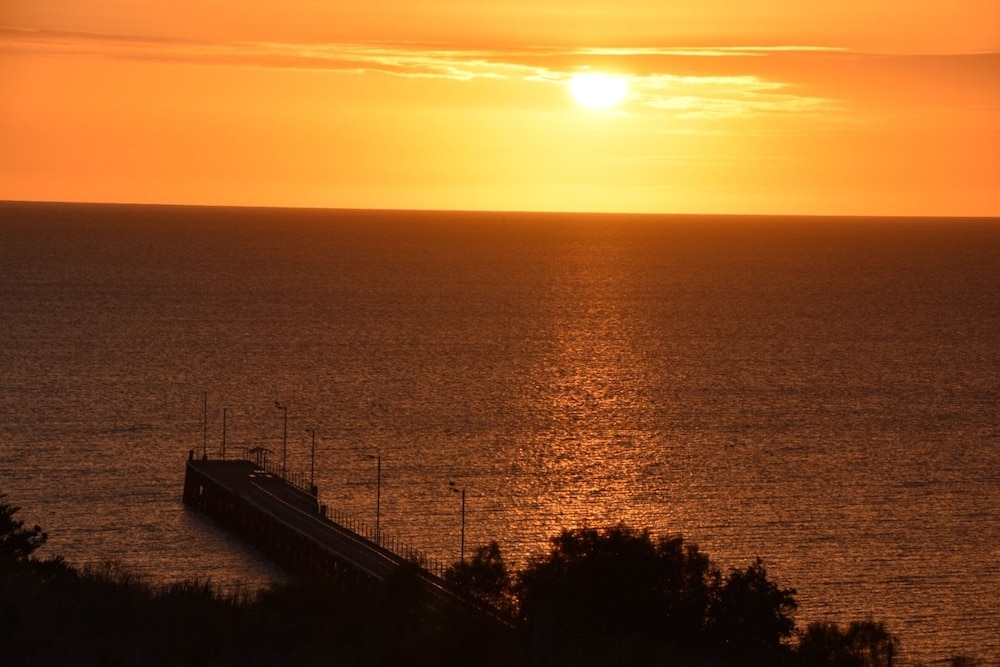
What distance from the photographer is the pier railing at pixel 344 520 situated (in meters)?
59.7

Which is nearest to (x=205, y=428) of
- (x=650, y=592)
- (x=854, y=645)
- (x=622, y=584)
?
(x=622, y=584)

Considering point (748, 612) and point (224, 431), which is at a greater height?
point (224, 431)

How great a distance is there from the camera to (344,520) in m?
68.4

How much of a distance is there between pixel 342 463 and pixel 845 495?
29705 millimetres

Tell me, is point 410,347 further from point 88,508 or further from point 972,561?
point 972,561

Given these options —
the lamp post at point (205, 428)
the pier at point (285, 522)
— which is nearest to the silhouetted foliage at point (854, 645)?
the pier at point (285, 522)

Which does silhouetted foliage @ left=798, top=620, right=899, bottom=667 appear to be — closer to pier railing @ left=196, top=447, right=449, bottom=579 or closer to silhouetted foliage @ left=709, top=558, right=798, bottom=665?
silhouetted foliage @ left=709, top=558, right=798, bottom=665

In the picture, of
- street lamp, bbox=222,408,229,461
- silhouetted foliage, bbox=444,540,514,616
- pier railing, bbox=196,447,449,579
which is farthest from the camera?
street lamp, bbox=222,408,229,461

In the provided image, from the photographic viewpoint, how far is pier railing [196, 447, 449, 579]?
196 ft

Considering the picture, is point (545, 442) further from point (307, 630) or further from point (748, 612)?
Result: point (307, 630)

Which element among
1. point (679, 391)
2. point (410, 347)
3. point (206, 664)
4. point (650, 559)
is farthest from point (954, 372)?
point (206, 664)

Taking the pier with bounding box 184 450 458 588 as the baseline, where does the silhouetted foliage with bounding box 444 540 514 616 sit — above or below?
below

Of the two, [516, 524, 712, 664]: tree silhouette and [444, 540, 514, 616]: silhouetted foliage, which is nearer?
[516, 524, 712, 664]: tree silhouette

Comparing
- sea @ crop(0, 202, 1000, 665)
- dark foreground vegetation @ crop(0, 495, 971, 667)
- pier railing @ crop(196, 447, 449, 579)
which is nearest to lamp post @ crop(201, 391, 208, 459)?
pier railing @ crop(196, 447, 449, 579)
